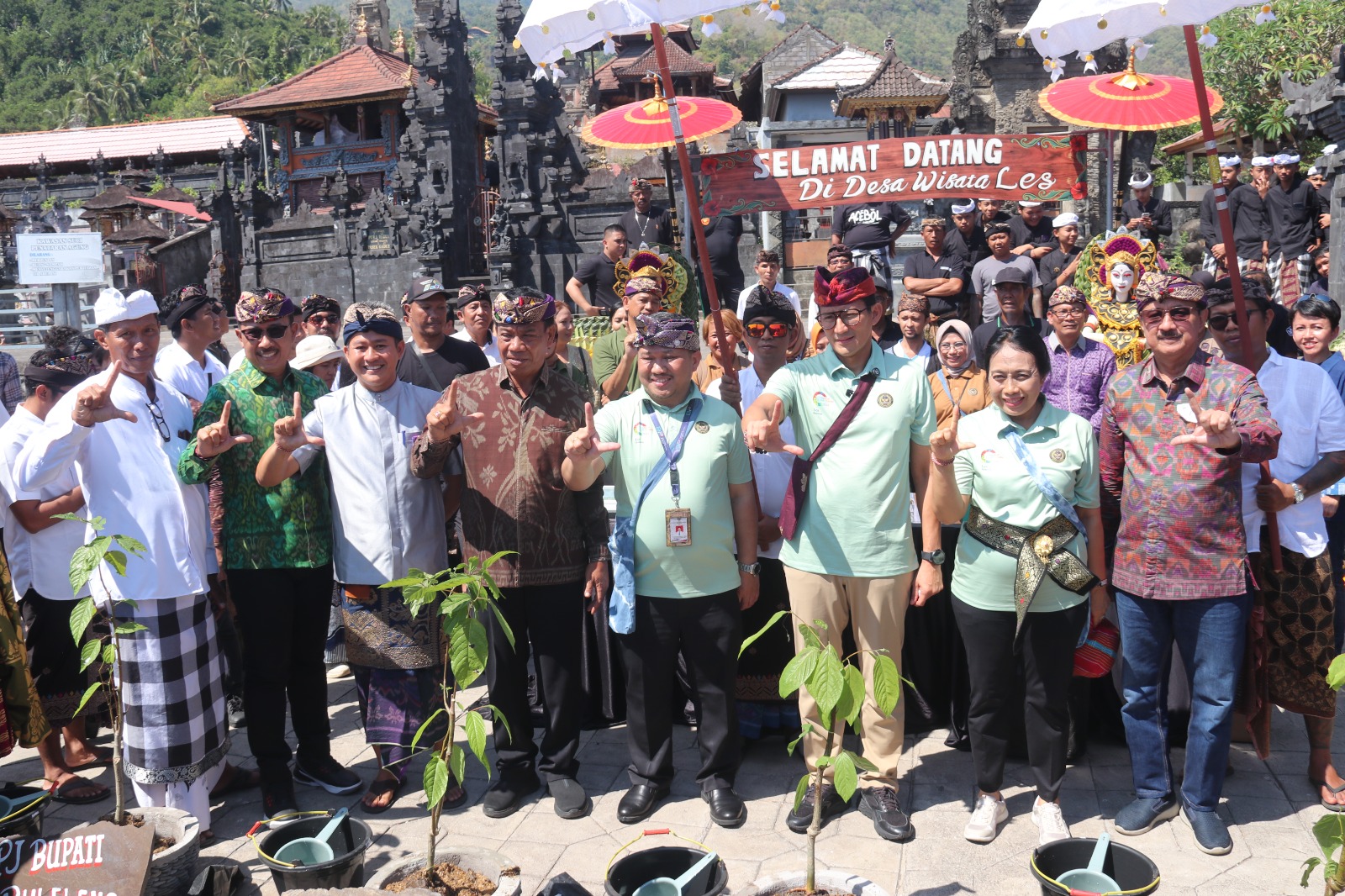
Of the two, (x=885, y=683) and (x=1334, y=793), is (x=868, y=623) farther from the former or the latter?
(x=1334, y=793)

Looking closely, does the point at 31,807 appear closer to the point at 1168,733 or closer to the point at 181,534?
the point at 181,534

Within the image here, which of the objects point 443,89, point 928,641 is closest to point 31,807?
point 928,641

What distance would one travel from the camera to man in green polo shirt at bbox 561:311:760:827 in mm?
3980

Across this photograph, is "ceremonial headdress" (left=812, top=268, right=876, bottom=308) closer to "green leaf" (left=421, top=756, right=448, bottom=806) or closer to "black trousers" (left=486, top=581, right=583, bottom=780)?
"black trousers" (left=486, top=581, right=583, bottom=780)

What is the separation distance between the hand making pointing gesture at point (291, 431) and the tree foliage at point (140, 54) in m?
58.3

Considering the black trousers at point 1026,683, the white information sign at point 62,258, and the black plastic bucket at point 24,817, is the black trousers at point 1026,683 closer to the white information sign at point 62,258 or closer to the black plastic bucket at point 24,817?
the black plastic bucket at point 24,817

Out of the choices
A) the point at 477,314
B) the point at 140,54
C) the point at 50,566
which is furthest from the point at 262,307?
the point at 140,54

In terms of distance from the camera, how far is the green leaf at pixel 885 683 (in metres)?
3.14

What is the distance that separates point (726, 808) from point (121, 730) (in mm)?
2224

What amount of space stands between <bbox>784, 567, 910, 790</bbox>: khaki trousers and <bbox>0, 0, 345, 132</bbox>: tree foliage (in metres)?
59.3

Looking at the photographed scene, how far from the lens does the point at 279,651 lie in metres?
4.27

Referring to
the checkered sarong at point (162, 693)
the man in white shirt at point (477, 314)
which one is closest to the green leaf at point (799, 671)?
the checkered sarong at point (162, 693)

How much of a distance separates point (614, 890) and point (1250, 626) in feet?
8.43

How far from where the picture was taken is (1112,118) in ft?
20.6
